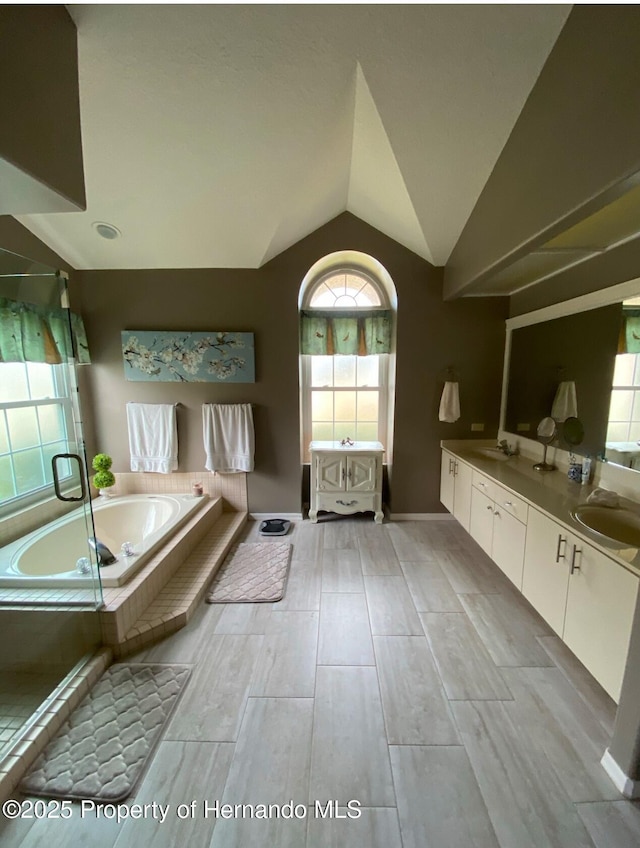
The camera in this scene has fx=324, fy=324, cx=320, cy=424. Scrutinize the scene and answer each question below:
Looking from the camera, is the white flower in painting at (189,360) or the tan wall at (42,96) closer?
the tan wall at (42,96)

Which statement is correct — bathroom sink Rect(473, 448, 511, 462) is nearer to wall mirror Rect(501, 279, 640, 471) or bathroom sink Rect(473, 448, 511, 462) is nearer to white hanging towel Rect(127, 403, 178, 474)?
wall mirror Rect(501, 279, 640, 471)

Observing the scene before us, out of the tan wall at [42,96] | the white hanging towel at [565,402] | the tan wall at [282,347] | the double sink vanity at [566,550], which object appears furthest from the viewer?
the tan wall at [282,347]

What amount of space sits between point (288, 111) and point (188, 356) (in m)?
2.07

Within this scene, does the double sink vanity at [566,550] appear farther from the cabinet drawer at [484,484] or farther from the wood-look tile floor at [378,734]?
the wood-look tile floor at [378,734]

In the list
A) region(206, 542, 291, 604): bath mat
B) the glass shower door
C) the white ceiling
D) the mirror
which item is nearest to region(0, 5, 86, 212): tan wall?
the white ceiling

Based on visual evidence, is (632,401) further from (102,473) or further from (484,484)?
(102,473)

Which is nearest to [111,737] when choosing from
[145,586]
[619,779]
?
[145,586]

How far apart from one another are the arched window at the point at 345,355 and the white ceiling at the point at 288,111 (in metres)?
0.76

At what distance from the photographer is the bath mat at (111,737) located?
122cm

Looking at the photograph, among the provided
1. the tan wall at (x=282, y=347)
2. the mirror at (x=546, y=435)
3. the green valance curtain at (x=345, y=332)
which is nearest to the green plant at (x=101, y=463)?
the tan wall at (x=282, y=347)

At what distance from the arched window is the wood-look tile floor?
71.4 inches

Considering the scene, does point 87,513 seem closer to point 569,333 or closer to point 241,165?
point 241,165

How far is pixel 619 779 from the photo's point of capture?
1218mm

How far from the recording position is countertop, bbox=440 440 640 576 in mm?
1314
